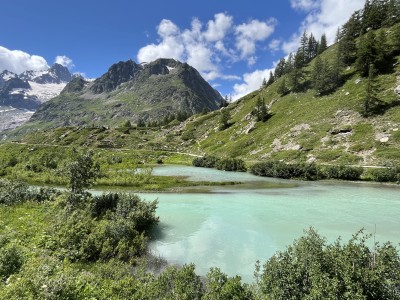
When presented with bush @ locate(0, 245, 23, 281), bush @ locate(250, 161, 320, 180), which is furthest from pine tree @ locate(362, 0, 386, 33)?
bush @ locate(0, 245, 23, 281)

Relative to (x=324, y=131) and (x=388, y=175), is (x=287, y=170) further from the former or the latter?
(x=324, y=131)

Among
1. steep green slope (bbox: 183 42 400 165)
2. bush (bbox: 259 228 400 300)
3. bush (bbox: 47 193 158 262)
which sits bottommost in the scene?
bush (bbox: 47 193 158 262)

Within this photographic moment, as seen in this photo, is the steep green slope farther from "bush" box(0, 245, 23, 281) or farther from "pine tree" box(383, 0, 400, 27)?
"bush" box(0, 245, 23, 281)

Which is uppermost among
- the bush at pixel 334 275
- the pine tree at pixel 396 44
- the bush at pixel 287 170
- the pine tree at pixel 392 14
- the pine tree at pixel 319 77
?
the pine tree at pixel 392 14

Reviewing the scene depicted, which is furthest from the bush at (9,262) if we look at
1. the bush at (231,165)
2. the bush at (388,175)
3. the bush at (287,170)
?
the bush at (231,165)

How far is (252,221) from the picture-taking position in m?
36.0

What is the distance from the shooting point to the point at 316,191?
58125mm

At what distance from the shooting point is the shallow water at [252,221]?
2595 cm

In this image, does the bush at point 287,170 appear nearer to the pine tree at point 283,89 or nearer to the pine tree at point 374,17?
the pine tree at point 283,89

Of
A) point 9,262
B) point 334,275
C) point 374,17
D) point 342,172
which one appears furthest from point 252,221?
point 374,17

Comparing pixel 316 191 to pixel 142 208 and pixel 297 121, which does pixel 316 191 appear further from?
pixel 297 121

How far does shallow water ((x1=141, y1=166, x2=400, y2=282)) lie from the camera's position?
26.0m

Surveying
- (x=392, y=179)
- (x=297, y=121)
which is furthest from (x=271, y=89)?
(x=392, y=179)

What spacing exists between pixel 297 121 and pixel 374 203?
87846 mm
